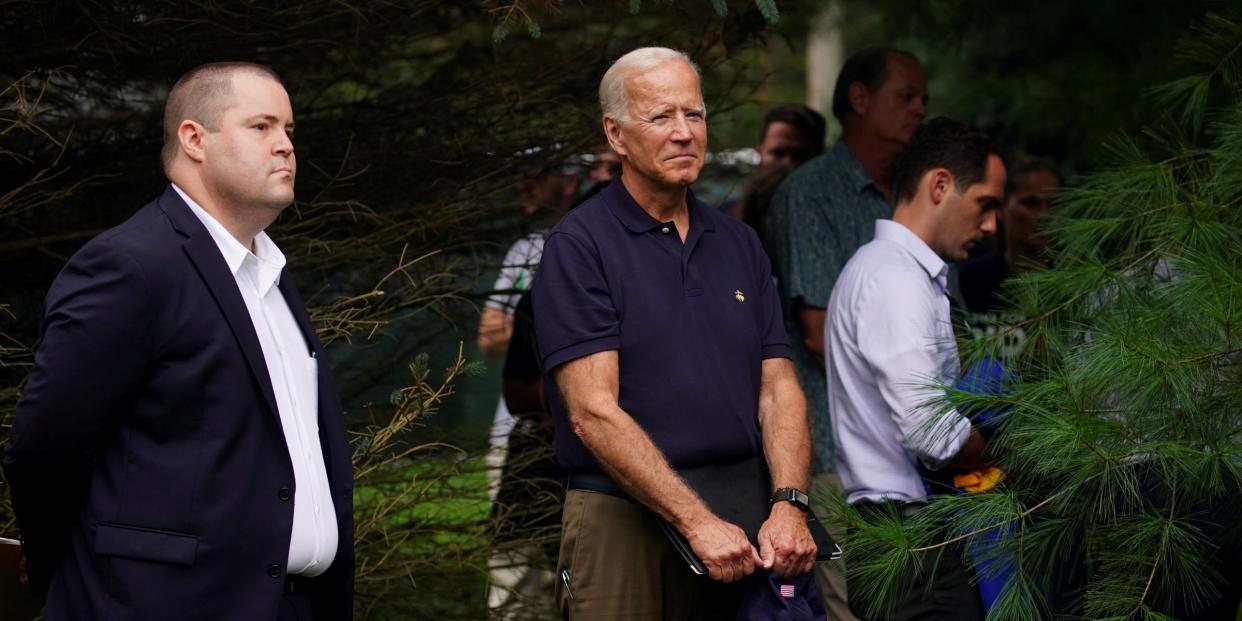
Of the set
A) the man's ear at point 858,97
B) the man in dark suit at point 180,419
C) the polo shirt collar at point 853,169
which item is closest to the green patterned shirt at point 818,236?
the polo shirt collar at point 853,169

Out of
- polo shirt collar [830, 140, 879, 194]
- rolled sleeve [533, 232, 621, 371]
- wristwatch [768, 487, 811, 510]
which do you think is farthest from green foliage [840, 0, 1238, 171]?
rolled sleeve [533, 232, 621, 371]

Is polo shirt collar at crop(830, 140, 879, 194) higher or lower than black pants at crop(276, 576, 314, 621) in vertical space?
higher

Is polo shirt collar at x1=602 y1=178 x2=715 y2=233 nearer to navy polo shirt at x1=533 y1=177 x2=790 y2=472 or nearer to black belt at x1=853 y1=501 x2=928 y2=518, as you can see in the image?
navy polo shirt at x1=533 y1=177 x2=790 y2=472

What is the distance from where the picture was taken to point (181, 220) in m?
2.75

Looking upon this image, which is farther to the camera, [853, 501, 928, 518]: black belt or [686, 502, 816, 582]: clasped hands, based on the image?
[853, 501, 928, 518]: black belt

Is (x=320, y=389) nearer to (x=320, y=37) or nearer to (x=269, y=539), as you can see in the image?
(x=269, y=539)

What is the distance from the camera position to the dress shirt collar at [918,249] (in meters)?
3.92

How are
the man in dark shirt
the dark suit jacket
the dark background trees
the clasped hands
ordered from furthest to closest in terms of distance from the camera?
the man in dark shirt < the dark background trees < the clasped hands < the dark suit jacket

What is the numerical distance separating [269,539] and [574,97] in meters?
2.43

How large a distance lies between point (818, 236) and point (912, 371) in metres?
1.12

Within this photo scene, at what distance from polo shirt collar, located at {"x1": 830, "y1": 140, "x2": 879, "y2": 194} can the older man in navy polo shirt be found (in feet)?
5.02

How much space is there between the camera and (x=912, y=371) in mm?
3662

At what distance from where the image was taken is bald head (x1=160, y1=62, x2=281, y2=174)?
112 inches

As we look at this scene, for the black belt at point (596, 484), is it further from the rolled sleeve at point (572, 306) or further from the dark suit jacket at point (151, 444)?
the dark suit jacket at point (151, 444)
